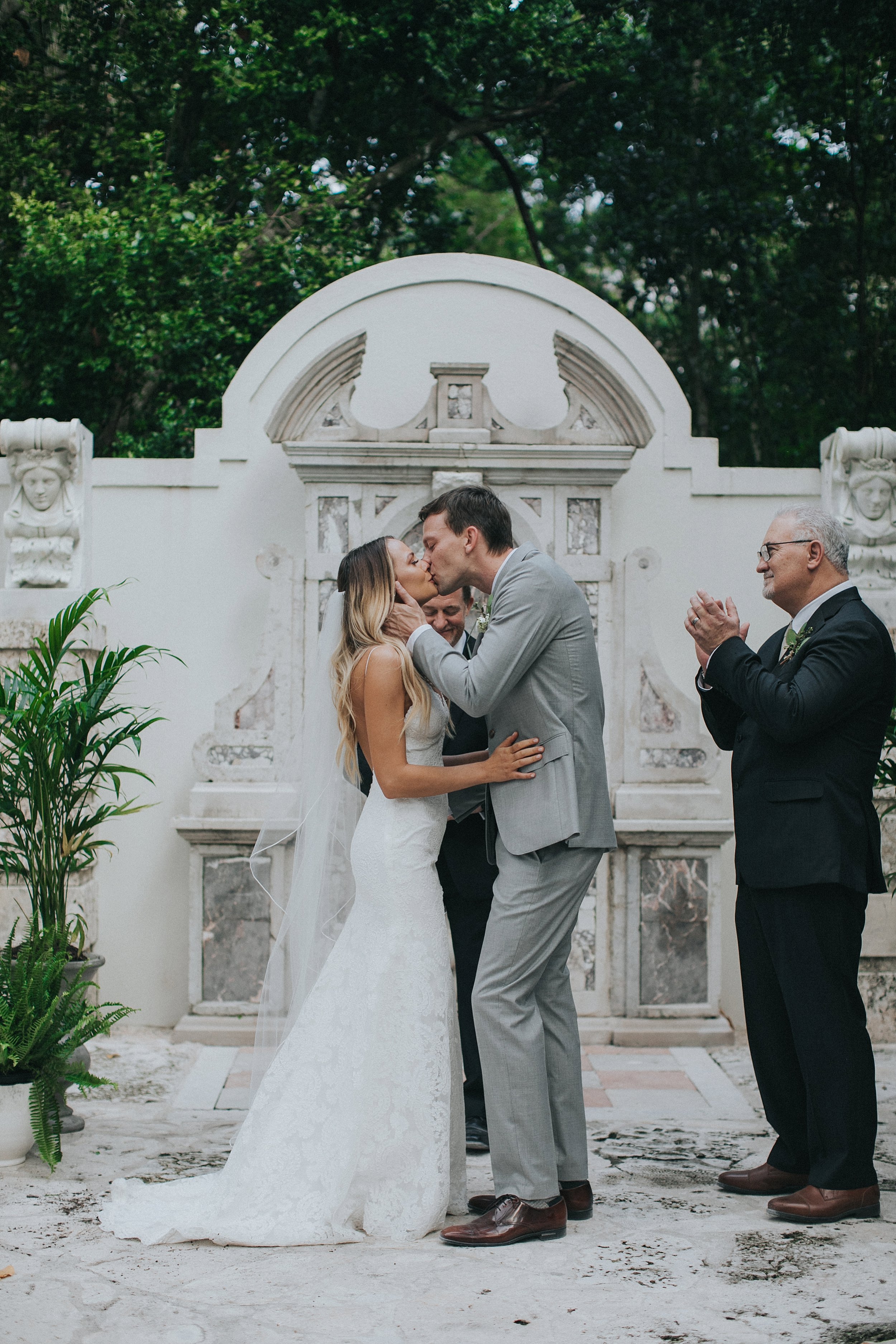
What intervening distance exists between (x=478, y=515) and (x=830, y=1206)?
6.96 ft

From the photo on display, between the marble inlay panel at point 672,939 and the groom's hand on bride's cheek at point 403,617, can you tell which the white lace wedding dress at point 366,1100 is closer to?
the groom's hand on bride's cheek at point 403,617

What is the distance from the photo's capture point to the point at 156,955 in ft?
19.8

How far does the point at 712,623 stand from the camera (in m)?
3.50

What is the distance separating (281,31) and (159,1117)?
9123 mm

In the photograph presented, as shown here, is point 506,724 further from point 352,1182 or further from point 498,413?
point 498,413

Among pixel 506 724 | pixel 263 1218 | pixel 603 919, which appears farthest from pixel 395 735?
pixel 603 919

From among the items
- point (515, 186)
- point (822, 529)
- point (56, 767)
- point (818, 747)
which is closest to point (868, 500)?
point (822, 529)

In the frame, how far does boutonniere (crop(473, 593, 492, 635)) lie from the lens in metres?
3.49

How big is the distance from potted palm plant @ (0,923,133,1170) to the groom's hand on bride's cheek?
1.59 m

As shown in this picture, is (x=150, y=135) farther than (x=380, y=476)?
Yes

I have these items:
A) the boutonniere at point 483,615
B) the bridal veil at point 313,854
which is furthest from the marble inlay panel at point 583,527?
the bridal veil at point 313,854

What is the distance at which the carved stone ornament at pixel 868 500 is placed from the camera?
19.1ft

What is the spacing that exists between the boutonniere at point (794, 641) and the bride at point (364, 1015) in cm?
85

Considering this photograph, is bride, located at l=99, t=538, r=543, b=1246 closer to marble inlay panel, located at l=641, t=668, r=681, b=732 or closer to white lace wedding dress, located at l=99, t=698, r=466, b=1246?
white lace wedding dress, located at l=99, t=698, r=466, b=1246
